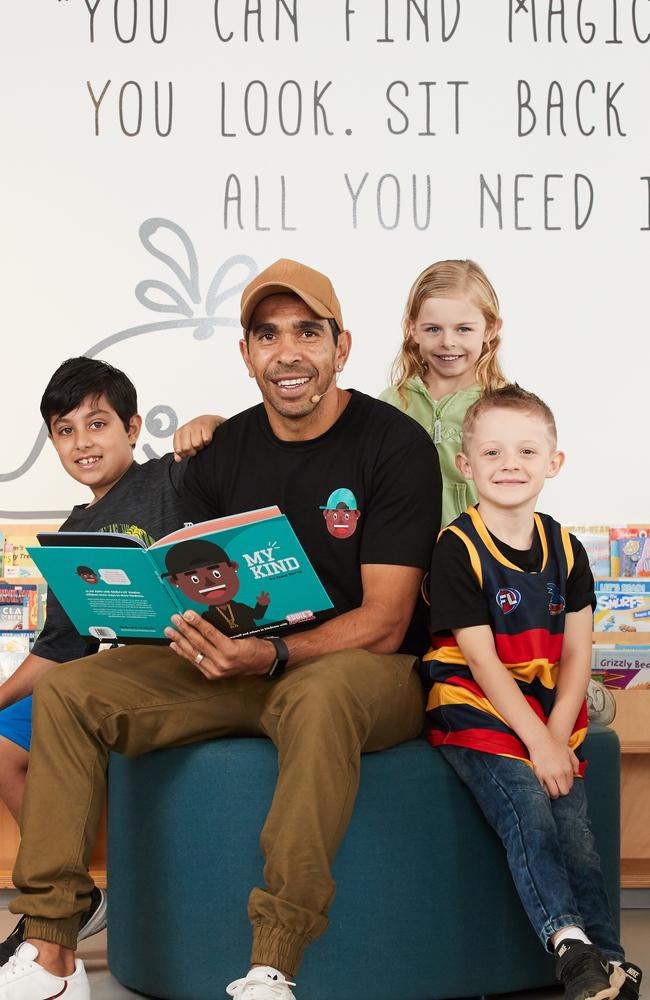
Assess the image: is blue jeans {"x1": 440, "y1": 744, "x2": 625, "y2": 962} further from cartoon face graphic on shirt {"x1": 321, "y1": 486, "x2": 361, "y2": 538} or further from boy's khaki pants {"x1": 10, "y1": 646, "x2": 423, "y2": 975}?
cartoon face graphic on shirt {"x1": 321, "y1": 486, "x2": 361, "y2": 538}

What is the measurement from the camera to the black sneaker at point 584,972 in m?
1.76

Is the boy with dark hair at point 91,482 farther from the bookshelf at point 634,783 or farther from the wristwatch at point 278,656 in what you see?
the bookshelf at point 634,783

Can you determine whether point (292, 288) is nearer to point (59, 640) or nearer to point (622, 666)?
point (59, 640)

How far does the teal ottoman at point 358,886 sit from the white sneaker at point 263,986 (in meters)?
0.27

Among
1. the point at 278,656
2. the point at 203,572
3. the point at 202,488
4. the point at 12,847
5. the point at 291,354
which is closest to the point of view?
the point at 203,572

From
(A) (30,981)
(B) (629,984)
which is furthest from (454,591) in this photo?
(A) (30,981)

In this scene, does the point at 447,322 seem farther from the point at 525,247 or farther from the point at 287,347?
the point at 287,347

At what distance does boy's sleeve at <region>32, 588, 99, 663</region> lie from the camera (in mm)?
2650

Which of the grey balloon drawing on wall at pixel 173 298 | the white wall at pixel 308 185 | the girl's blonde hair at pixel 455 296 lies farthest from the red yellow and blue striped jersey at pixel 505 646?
the grey balloon drawing on wall at pixel 173 298

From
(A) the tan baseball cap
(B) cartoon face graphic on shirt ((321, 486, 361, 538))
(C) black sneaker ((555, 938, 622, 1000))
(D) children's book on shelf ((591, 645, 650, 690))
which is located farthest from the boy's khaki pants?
(D) children's book on shelf ((591, 645, 650, 690))

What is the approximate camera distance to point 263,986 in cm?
171

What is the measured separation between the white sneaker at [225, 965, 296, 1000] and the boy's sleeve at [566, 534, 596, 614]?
33.3 inches

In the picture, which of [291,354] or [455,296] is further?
[455,296]

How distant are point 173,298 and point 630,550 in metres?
1.36
